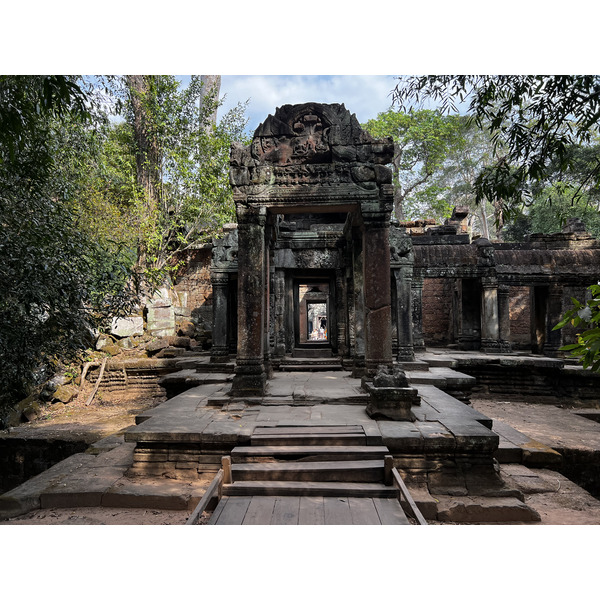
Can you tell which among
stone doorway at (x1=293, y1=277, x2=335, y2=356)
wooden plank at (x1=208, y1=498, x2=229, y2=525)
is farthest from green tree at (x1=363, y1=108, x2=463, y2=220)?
wooden plank at (x1=208, y1=498, x2=229, y2=525)

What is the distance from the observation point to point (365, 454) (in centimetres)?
368

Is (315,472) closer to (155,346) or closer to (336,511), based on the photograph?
(336,511)

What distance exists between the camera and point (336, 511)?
118 inches

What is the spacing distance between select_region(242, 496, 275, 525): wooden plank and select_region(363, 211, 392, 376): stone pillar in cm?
257

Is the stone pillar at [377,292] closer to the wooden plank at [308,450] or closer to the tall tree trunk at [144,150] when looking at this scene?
the wooden plank at [308,450]

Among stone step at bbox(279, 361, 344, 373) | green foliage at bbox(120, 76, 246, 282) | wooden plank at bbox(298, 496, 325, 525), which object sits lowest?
wooden plank at bbox(298, 496, 325, 525)

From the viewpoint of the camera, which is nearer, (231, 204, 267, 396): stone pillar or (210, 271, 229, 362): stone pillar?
Answer: (231, 204, 267, 396): stone pillar

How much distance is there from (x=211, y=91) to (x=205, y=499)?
1366 centimetres

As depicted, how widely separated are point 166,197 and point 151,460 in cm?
1099

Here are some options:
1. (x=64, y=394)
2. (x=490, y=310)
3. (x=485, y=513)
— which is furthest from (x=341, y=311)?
(x=64, y=394)

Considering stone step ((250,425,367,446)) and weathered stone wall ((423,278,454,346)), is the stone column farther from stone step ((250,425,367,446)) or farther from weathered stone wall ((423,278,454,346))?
stone step ((250,425,367,446))

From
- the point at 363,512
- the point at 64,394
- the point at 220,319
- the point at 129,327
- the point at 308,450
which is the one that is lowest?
the point at 64,394

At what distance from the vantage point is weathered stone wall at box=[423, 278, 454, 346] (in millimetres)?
15195

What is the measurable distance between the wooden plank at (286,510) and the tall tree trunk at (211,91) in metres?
12.7
